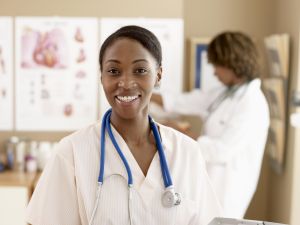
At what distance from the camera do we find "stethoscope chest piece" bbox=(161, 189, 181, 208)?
1.28 metres

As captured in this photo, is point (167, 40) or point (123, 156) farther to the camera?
point (167, 40)

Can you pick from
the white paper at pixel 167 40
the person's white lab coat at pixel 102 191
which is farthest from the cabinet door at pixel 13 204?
the person's white lab coat at pixel 102 191

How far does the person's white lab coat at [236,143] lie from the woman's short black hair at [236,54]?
0.07 m

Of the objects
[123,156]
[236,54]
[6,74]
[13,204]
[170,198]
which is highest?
[236,54]

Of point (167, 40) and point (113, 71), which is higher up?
point (167, 40)

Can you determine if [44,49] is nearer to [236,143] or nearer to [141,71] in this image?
[236,143]

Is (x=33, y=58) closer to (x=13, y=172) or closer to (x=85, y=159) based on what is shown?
(x=13, y=172)

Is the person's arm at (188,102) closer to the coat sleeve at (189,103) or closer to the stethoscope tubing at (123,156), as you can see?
the coat sleeve at (189,103)

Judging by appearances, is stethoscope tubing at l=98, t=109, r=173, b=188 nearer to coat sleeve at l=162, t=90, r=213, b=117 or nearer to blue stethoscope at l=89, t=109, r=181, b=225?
blue stethoscope at l=89, t=109, r=181, b=225

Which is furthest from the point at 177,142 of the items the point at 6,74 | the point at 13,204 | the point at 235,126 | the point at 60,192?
the point at 6,74

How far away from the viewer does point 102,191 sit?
4.12 ft

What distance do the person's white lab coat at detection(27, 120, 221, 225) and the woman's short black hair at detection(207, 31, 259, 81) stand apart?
128 centimetres

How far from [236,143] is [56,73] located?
1214 millimetres

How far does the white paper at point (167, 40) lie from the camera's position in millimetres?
3012
